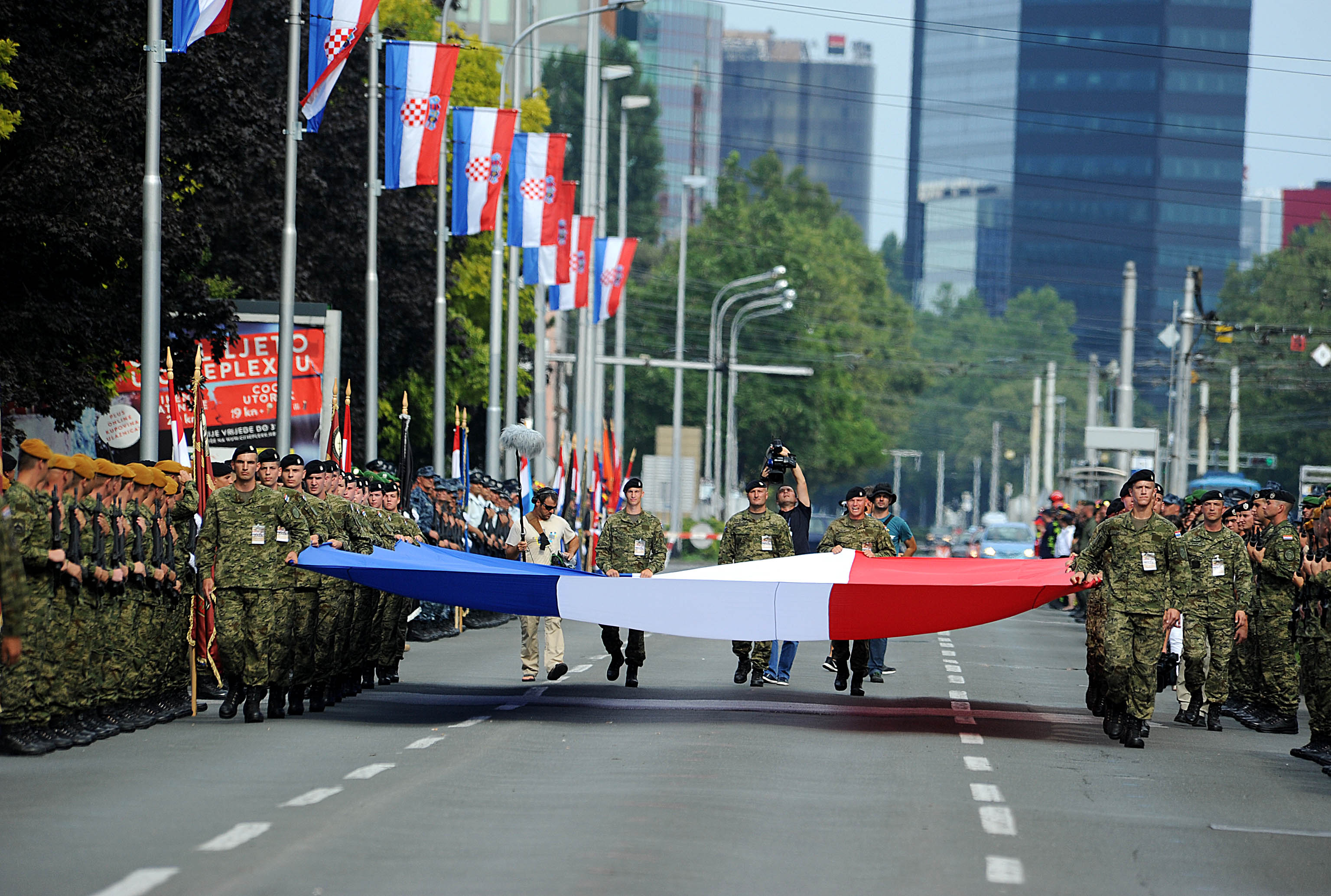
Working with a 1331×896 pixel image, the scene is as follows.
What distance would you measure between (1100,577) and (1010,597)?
3.49ft

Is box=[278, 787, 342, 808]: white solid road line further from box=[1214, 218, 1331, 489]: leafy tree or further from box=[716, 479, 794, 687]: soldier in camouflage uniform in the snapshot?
box=[1214, 218, 1331, 489]: leafy tree

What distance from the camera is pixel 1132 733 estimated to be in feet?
50.9

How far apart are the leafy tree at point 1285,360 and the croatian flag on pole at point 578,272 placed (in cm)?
5955

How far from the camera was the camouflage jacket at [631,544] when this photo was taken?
19.2 m

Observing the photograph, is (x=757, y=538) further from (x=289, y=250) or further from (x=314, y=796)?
(x=289, y=250)

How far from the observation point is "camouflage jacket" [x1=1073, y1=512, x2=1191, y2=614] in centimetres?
1538

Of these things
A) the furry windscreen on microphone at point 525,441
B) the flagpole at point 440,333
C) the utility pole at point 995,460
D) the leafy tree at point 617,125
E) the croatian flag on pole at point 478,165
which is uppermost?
the leafy tree at point 617,125

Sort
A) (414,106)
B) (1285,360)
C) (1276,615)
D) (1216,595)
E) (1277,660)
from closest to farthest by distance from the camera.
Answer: (1216,595), (1276,615), (1277,660), (414,106), (1285,360)

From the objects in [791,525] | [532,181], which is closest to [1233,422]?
[532,181]

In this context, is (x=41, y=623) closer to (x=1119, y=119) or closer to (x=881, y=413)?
(x=881, y=413)

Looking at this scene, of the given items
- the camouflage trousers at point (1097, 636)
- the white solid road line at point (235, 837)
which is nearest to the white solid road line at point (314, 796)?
the white solid road line at point (235, 837)

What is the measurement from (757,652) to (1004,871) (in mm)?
9853

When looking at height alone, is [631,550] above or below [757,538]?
→ below

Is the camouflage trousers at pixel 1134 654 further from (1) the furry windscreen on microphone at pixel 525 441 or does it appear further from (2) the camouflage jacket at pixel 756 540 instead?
(1) the furry windscreen on microphone at pixel 525 441
